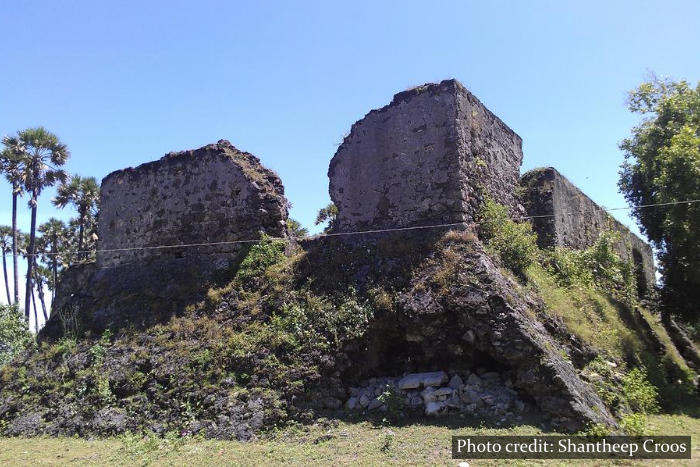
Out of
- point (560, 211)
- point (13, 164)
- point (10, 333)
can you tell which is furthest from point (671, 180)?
point (13, 164)

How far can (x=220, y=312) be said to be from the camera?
434 inches

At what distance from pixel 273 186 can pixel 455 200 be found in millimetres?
5006

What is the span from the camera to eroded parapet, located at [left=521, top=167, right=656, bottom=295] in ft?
41.3

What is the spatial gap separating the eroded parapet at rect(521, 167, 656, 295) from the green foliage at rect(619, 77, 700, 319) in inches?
51.6

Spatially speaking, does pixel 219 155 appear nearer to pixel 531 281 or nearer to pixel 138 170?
pixel 138 170

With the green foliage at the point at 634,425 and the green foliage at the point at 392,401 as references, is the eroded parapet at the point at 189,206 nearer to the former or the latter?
the green foliage at the point at 392,401

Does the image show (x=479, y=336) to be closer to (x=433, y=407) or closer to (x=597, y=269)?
(x=433, y=407)

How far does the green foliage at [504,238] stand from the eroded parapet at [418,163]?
0.32m

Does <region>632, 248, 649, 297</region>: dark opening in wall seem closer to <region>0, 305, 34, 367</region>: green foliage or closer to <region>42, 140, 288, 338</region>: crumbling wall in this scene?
<region>42, 140, 288, 338</region>: crumbling wall

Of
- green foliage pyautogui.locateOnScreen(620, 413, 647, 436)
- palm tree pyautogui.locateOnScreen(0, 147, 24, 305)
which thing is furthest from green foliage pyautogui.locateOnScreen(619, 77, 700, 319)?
palm tree pyautogui.locateOnScreen(0, 147, 24, 305)

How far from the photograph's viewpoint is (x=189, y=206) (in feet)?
43.8

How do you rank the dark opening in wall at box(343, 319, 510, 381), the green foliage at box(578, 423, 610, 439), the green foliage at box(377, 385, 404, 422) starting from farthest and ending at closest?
the dark opening in wall at box(343, 319, 510, 381)
the green foliage at box(377, 385, 404, 422)
the green foliage at box(578, 423, 610, 439)

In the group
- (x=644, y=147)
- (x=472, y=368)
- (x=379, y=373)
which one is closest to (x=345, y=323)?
(x=379, y=373)
